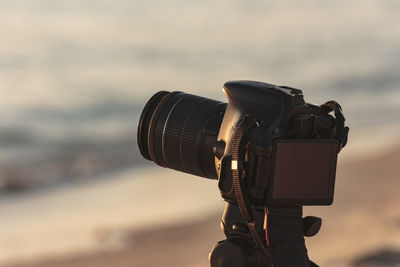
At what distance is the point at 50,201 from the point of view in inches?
301

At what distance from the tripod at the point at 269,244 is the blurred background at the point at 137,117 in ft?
8.82

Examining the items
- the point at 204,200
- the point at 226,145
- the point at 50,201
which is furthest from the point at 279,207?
the point at 50,201

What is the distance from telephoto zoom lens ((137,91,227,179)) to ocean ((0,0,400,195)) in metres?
5.53

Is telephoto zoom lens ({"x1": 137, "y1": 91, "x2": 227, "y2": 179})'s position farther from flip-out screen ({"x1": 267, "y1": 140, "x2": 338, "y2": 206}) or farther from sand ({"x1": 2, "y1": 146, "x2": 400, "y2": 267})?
sand ({"x1": 2, "y1": 146, "x2": 400, "y2": 267})

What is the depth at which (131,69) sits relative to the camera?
16.9 meters

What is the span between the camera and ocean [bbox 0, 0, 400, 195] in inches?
416

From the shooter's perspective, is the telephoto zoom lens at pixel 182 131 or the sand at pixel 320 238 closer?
the telephoto zoom lens at pixel 182 131

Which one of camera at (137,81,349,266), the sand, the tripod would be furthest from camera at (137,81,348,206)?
the sand

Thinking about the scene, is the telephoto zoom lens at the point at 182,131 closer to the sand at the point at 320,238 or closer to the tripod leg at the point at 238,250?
the tripod leg at the point at 238,250

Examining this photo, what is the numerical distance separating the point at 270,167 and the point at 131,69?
1455 cm

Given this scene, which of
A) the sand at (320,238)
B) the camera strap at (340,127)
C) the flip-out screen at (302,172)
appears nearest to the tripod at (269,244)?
the flip-out screen at (302,172)

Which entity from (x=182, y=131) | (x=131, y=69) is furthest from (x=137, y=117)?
(x=182, y=131)

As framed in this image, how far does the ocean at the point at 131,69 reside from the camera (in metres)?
10.6

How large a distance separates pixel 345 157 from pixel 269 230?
6386mm
